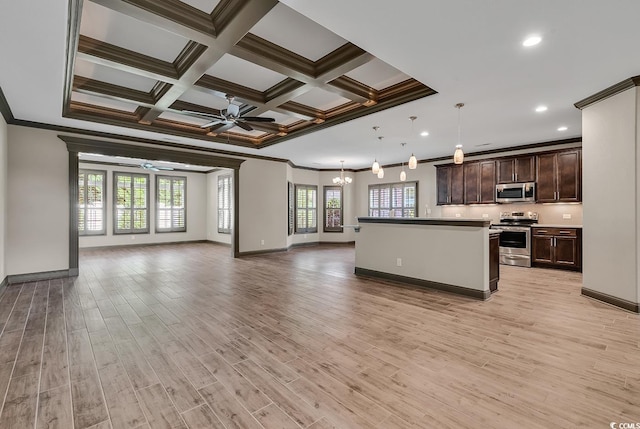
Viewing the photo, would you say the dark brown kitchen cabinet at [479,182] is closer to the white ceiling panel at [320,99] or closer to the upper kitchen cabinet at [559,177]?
the upper kitchen cabinet at [559,177]

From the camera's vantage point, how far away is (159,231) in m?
10.9

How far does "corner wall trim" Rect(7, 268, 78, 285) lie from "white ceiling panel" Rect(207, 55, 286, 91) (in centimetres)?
468

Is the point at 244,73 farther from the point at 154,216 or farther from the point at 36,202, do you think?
the point at 154,216

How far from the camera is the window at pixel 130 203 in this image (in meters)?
10.0

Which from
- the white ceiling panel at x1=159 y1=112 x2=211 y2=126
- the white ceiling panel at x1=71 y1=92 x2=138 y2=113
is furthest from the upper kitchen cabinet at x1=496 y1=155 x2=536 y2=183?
the white ceiling panel at x1=71 y1=92 x2=138 y2=113

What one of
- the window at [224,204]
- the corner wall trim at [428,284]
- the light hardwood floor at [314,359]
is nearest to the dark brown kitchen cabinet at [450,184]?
the light hardwood floor at [314,359]

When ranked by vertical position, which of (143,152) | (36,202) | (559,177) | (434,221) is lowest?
(434,221)

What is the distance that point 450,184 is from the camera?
8203mm

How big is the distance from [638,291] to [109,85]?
744 centimetres

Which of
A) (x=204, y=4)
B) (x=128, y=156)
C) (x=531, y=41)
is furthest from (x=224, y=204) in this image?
(x=531, y=41)

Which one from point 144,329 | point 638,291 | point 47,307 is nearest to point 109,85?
point 47,307

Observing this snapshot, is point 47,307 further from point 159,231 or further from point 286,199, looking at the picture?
point 159,231

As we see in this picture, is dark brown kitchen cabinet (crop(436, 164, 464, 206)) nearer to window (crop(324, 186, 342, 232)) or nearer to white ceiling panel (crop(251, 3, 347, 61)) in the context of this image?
window (crop(324, 186, 342, 232))

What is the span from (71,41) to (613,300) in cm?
677
